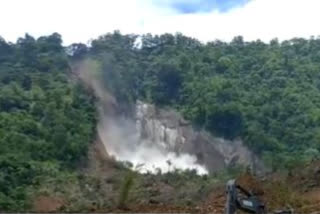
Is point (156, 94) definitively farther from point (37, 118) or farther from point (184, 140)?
point (37, 118)

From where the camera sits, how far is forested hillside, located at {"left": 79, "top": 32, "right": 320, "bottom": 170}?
5306 cm

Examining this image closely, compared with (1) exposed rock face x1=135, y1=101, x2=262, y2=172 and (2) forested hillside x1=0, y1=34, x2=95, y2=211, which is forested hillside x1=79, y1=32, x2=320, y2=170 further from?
(2) forested hillside x1=0, y1=34, x2=95, y2=211

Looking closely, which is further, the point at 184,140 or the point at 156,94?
the point at 156,94

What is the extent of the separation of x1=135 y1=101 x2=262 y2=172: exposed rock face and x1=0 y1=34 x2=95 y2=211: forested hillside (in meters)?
8.12

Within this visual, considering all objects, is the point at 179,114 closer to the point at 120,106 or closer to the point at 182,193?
the point at 120,106

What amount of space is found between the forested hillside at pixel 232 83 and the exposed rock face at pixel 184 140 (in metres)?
0.73

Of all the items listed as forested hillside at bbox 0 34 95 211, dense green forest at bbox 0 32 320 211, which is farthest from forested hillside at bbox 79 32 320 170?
forested hillside at bbox 0 34 95 211

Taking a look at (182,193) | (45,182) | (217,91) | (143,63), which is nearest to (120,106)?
(143,63)

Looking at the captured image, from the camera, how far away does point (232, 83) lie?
60594 mm

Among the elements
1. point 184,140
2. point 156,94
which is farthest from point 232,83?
point 156,94

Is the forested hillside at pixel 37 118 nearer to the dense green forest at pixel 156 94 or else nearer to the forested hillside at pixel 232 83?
the dense green forest at pixel 156 94

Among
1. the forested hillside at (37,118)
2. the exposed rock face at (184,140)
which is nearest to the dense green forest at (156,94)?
the forested hillside at (37,118)

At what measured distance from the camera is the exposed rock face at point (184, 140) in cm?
5694

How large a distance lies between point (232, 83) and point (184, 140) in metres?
5.86
